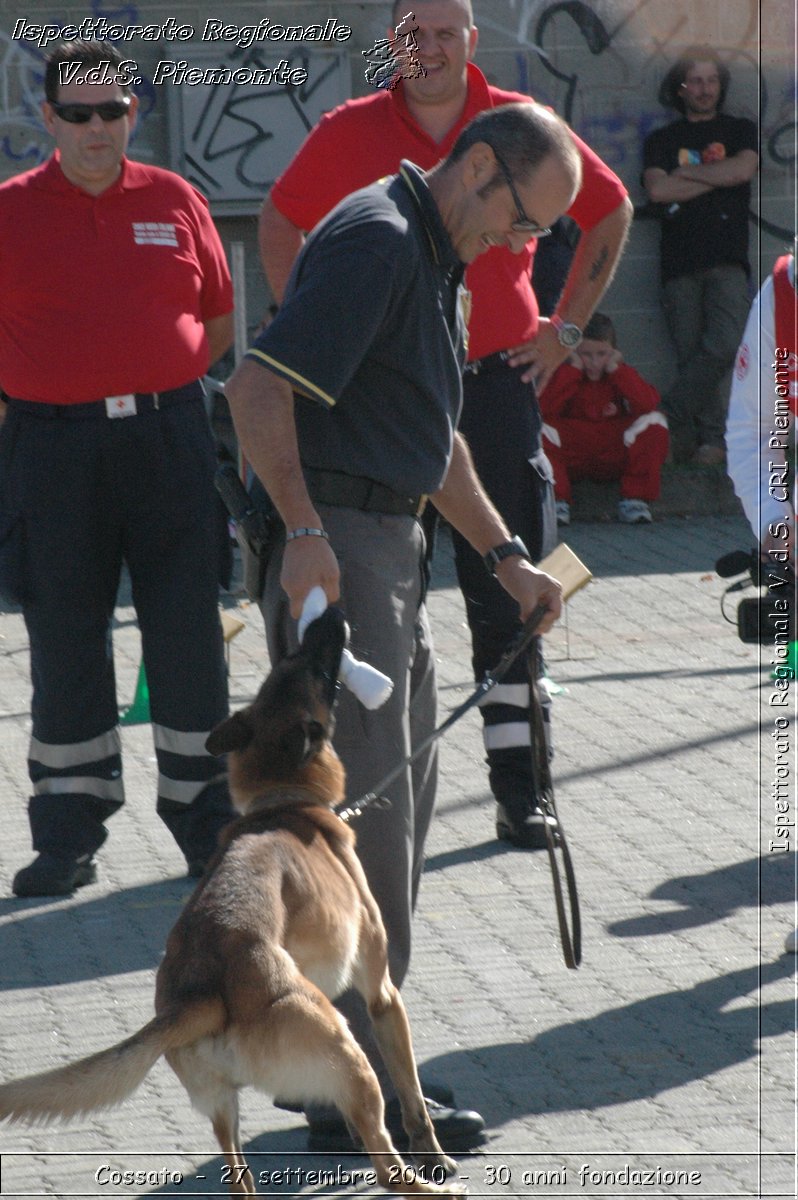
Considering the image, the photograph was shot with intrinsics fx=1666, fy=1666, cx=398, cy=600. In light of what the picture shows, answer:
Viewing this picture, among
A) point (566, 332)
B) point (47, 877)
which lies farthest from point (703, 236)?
point (47, 877)

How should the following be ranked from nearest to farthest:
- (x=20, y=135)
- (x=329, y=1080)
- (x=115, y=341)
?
(x=329, y=1080), (x=115, y=341), (x=20, y=135)

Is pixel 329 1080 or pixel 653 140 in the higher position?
pixel 653 140

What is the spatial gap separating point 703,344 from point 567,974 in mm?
8278

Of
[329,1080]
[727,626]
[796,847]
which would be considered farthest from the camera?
[727,626]

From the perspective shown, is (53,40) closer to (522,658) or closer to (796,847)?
(522,658)

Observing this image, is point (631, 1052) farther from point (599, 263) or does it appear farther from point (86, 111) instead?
point (86, 111)

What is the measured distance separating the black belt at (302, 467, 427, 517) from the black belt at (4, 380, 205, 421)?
1.64 metres

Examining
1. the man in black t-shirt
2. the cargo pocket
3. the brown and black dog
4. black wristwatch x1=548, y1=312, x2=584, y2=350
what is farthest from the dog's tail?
the man in black t-shirt

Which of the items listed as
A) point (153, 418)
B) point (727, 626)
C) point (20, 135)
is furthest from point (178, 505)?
point (20, 135)

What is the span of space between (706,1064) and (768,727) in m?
3.03

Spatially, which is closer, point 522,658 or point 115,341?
point 115,341

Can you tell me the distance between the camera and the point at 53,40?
467 inches

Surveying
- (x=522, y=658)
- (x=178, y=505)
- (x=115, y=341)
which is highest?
(x=115, y=341)

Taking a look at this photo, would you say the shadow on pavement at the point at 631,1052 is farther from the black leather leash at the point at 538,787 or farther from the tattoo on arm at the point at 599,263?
the tattoo on arm at the point at 599,263
